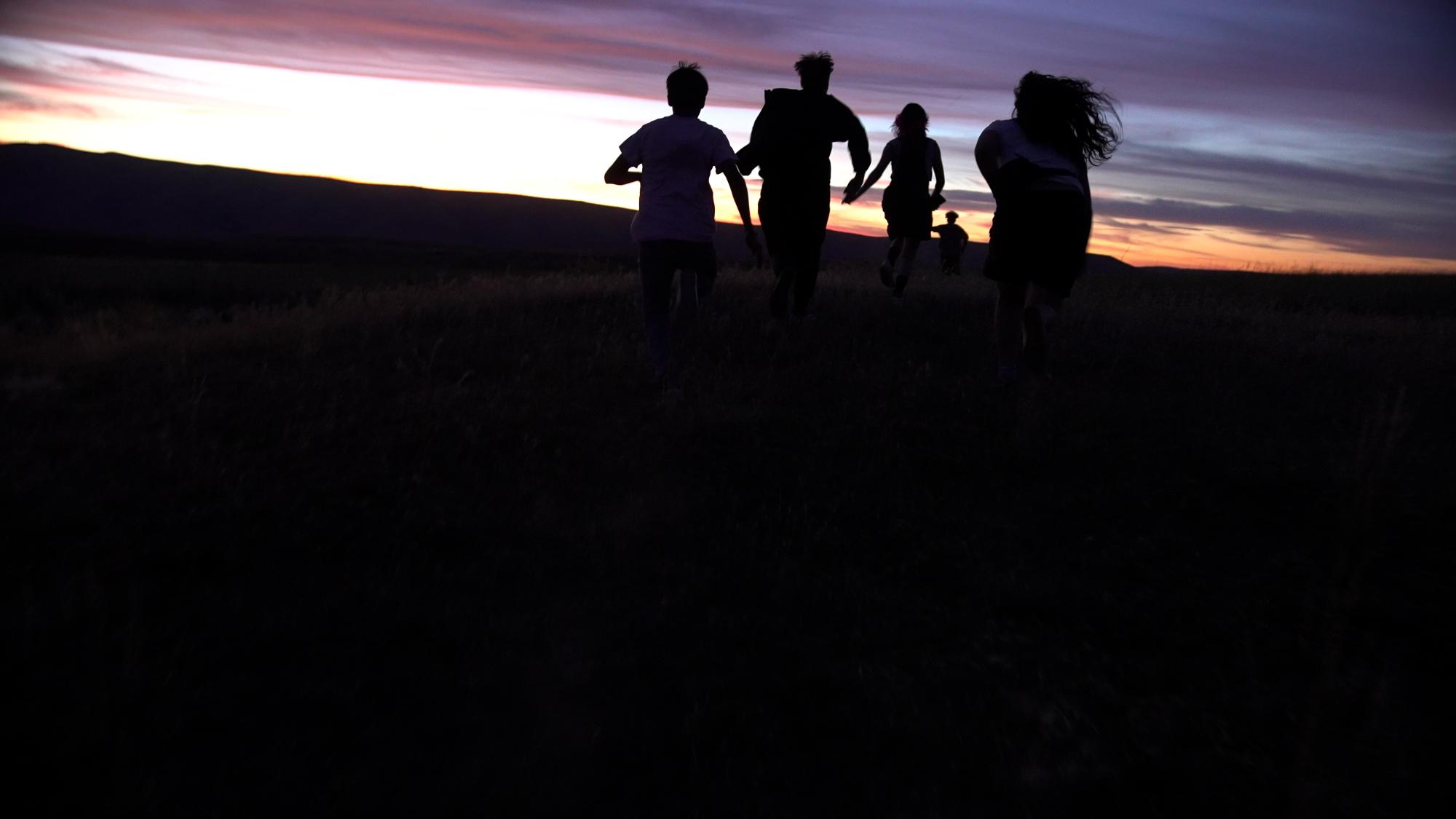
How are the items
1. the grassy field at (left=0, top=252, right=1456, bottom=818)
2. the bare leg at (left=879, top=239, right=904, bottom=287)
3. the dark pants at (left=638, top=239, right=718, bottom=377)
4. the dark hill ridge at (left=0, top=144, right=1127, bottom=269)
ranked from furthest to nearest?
the dark hill ridge at (left=0, top=144, right=1127, bottom=269) → the bare leg at (left=879, top=239, right=904, bottom=287) → the dark pants at (left=638, top=239, right=718, bottom=377) → the grassy field at (left=0, top=252, right=1456, bottom=818)

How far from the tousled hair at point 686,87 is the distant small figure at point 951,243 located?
16.2 m

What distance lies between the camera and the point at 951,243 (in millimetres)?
23422

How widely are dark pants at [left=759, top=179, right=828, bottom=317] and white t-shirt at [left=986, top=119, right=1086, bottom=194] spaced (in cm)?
196

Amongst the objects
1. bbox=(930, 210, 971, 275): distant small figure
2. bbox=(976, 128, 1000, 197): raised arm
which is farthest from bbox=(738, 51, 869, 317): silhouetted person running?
bbox=(930, 210, 971, 275): distant small figure

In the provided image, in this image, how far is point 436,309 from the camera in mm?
9625

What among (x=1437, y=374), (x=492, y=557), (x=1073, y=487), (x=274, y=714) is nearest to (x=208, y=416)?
(x=492, y=557)

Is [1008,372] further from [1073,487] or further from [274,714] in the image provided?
[274,714]

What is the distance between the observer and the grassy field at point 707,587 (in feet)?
9.33

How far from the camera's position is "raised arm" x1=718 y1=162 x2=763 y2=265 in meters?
6.59

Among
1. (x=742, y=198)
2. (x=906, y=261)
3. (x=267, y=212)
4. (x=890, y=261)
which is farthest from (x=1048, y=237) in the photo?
(x=267, y=212)

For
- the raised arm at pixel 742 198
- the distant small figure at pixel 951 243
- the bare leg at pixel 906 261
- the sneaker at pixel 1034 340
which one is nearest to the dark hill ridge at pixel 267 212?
the distant small figure at pixel 951 243

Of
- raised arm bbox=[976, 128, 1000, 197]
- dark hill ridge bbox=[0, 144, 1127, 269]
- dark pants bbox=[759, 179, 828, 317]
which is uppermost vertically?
raised arm bbox=[976, 128, 1000, 197]

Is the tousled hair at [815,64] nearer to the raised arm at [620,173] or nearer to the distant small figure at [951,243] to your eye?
the raised arm at [620,173]

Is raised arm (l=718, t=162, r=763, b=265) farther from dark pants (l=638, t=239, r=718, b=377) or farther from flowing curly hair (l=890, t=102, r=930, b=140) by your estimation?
flowing curly hair (l=890, t=102, r=930, b=140)
